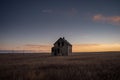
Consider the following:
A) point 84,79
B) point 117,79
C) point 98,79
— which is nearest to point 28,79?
point 84,79

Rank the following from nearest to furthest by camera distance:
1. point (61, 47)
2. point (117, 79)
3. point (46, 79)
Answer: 1. point (117, 79)
2. point (46, 79)
3. point (61, 47)

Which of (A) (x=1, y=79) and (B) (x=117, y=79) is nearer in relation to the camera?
(B) (x=117, y=79)

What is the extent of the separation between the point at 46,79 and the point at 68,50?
144 ft

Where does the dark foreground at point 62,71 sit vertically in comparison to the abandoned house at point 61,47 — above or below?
below

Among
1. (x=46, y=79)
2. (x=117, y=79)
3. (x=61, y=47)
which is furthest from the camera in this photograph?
(x=61, y=47)

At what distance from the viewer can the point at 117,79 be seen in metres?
7.33

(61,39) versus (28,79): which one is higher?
(61,39)

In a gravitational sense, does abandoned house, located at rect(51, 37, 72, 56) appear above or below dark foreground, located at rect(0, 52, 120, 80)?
above

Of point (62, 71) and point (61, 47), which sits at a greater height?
→ point (61, 47)

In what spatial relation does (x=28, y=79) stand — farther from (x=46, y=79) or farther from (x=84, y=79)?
(x=84, y=79)

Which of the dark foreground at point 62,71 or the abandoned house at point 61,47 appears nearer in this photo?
the dark foreground at point 62,71

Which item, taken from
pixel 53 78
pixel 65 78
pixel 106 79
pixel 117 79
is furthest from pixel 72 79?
pixel 117 79

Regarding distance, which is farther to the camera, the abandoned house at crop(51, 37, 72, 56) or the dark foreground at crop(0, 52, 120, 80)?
→ the abandoned house at crop(51, 37, 72, 56)

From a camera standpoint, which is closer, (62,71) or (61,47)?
(62,71)
